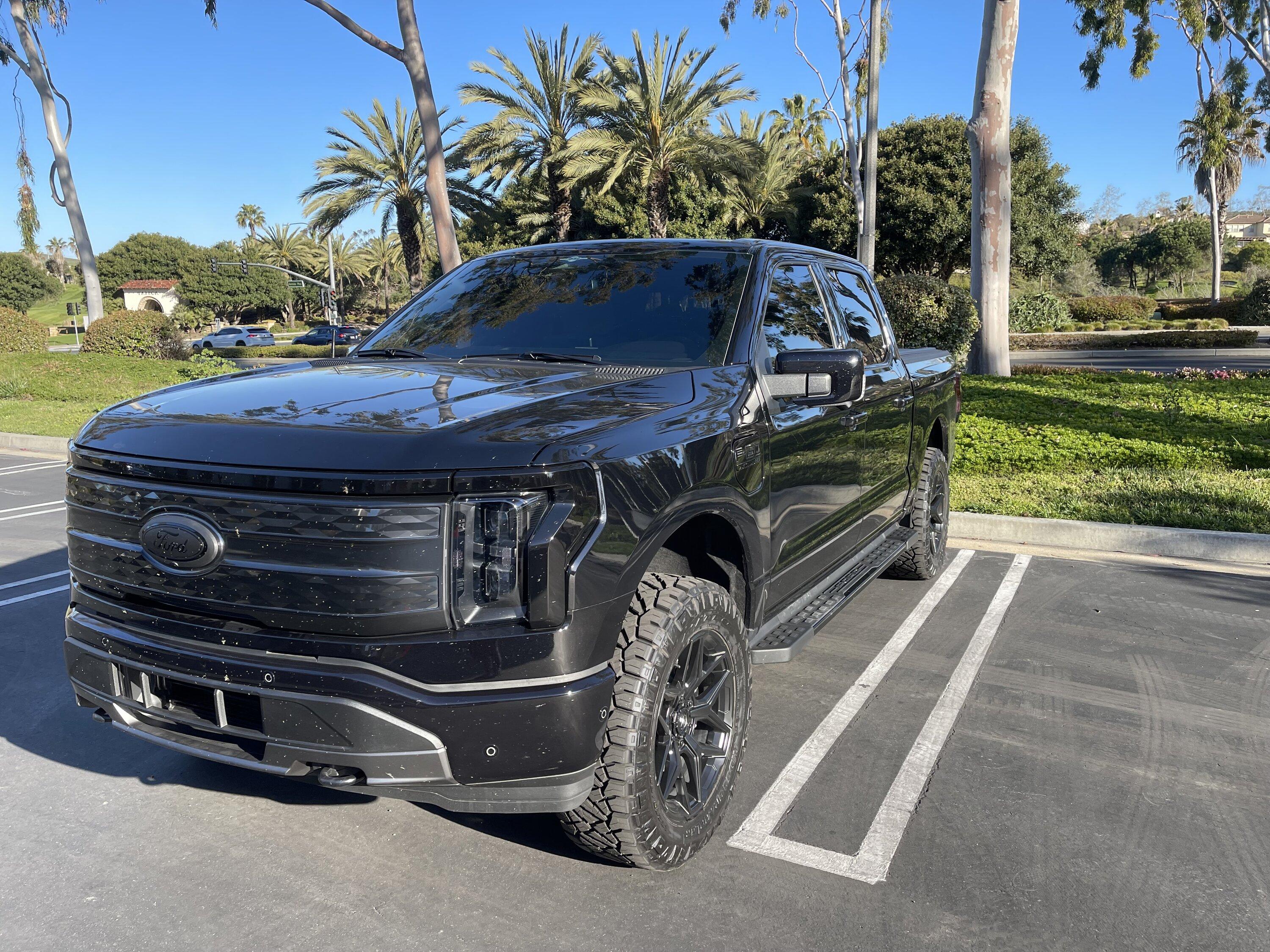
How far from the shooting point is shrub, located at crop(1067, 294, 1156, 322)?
42.4 metres

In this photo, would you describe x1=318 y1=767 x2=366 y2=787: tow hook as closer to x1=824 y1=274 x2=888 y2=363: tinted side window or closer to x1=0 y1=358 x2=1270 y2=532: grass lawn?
x1=824 y1=274 x2=888 y2=363: tinted side window

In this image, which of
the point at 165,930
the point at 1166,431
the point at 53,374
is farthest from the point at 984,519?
the point at 53,374

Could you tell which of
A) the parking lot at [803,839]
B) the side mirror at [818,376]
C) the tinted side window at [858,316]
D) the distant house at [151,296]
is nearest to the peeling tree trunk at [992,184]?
the tinted side window at [858,316]

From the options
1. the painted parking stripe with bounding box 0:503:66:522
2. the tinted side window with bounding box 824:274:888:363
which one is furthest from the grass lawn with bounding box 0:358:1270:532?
the tinted side window with bounding box 824:274:888:363

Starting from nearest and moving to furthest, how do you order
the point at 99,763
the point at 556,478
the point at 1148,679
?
the point at 556,478, the point at 99,763, the point at 1148,679

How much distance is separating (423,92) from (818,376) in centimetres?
1486

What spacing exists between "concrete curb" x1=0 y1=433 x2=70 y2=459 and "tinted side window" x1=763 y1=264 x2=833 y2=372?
11829 millimetres

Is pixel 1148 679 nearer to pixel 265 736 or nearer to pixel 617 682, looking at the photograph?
pixel 617 682

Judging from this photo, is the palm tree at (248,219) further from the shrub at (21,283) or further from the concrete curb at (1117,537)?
the concrete curb at (1117,537)

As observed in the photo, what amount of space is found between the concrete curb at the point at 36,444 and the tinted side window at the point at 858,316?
11.6 m

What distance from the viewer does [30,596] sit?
596 centimetres

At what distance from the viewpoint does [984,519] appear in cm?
739

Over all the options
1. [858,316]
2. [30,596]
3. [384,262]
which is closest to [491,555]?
[858,316]

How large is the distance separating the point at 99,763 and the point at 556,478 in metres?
2.53
